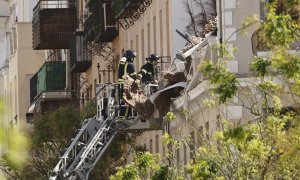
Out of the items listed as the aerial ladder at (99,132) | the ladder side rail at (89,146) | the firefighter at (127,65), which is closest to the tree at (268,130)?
the firefighter at (127,65)

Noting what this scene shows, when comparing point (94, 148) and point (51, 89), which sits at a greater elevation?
point (51, 89)

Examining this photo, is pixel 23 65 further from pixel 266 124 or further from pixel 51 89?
pixel 266 124

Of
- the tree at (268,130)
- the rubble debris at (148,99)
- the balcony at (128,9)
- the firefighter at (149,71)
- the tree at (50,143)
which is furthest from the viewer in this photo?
the tree at (50,143)

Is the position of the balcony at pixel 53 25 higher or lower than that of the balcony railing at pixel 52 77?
higher

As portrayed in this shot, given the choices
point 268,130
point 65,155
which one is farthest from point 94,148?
point 268,130

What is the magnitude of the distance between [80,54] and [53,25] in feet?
16.4

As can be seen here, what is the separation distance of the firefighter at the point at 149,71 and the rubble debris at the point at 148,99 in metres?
0.36

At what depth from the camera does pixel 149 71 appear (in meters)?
40.8

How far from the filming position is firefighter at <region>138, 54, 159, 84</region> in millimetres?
40188

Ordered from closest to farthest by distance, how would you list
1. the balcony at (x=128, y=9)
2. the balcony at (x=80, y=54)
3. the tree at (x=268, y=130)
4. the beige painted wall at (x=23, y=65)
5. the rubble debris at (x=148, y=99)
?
the tree at (x=268, y=130)
the rubble debris at (x=148, y=99)
the balcony at (x=128, y=9)
the balcony at (x=80, y=54)
the beige painted wall at (x=23, y=65)

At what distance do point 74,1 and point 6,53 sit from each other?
22611 mm

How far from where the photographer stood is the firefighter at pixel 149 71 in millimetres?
40188

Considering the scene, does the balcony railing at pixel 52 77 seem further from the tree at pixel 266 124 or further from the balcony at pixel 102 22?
the tree at pixel 266 124

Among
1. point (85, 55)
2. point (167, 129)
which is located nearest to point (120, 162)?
point (167, 129)
